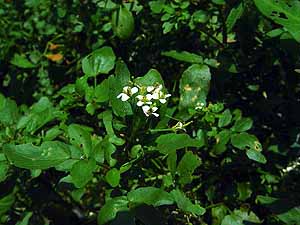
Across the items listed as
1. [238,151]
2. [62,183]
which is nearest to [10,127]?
[62,183]

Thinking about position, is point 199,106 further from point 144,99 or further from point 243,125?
point 144,99

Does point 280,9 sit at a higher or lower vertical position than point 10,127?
higher

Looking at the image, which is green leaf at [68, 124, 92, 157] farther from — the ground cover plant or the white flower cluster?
the white flower cluster

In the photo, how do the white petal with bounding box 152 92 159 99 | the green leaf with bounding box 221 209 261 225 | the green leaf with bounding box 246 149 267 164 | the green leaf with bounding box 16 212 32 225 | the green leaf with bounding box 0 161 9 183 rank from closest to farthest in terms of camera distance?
the white petal with bounding box 152 92 159 99
the green leaf with bounding box 0 161 9 183
the green leaf with bounding box 246 149 267 164
the green leaf with bounding box 221 209 261 225
the green leaf with bounding box 16 212 32 225

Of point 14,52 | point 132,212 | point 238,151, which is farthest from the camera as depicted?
point 14,52

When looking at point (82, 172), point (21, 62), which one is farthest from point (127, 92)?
point (21, 62)

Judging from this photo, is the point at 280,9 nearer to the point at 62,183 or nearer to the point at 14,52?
the point at 62,183

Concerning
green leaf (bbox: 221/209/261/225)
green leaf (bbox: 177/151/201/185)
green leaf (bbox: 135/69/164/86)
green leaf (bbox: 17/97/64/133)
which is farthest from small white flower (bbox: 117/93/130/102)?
green leaf (bbox: 221/209/261/225)
